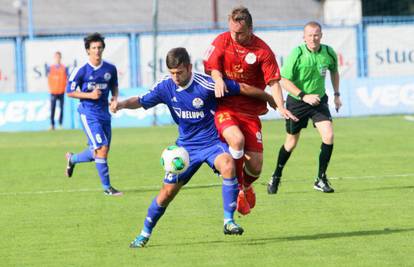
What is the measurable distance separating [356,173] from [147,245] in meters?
6.37

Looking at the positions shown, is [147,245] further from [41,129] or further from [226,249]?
[41,129]

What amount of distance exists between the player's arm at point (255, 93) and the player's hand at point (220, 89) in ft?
1.04

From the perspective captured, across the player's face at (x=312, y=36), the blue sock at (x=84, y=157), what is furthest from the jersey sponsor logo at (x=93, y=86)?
the player's face at (x=312, y=36)

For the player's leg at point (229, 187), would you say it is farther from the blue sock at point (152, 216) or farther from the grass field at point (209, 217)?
the blue sock at point (152, 216)

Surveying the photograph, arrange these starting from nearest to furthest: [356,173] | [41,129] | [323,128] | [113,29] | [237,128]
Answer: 1. [237,128]
2. [323,128]
3. [356,173]
4. [41,129]
5. [113,29]

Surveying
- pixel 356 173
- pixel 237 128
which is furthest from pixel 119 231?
pixel 356 173

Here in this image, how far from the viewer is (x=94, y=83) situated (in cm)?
1410

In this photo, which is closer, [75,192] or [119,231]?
[119,231]

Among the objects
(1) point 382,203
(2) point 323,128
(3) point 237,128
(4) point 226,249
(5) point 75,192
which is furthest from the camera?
(5) point 75,192

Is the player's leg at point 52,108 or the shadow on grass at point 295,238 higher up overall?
the player's leg at point 52,108

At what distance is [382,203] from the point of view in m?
11.9

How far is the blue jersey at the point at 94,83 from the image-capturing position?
14047 mm

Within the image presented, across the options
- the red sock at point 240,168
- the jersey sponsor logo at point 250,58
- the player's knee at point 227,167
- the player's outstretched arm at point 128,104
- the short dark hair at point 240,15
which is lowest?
the red sock at point 240,168

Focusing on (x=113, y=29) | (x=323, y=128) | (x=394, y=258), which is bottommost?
(x=394, y=258)
